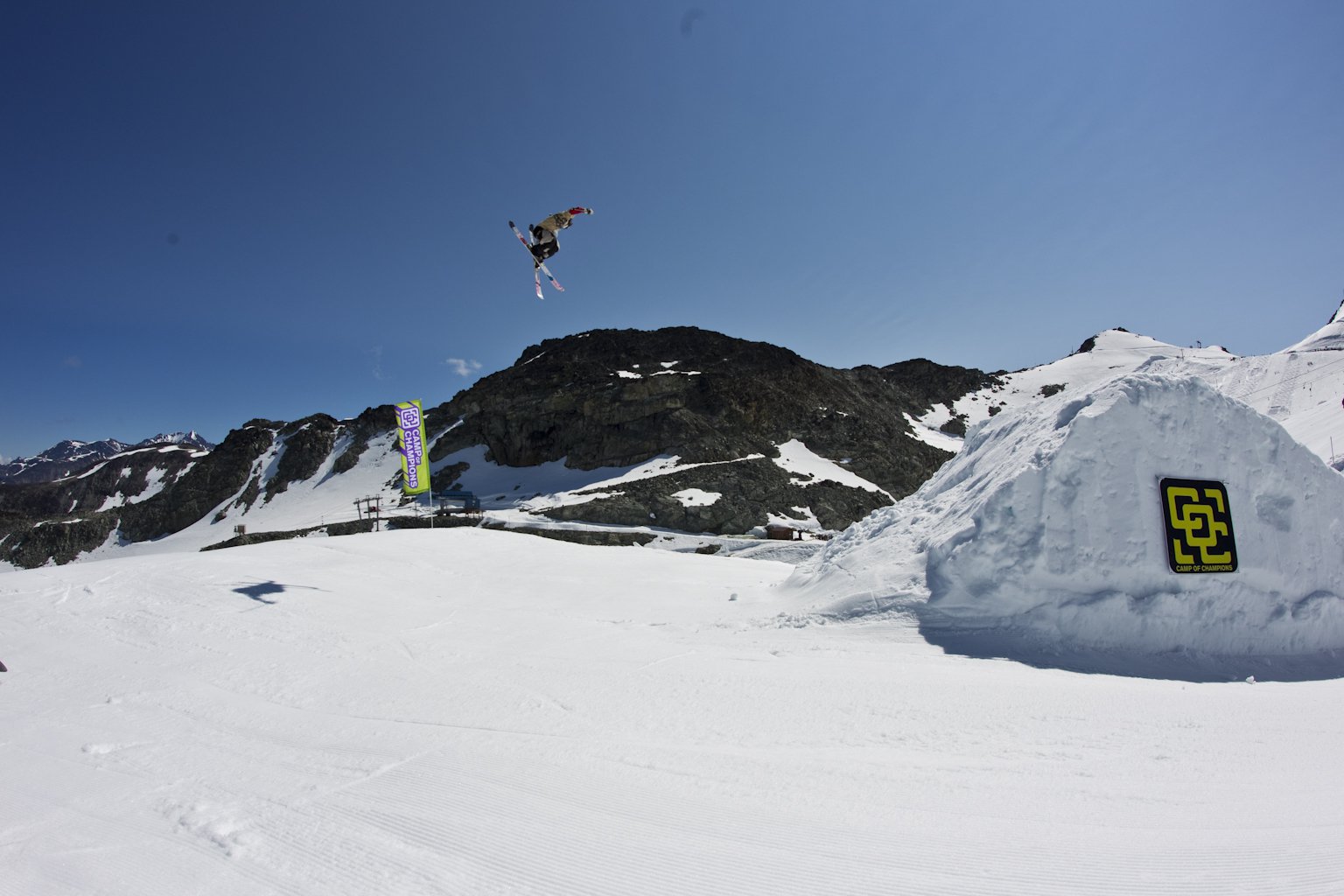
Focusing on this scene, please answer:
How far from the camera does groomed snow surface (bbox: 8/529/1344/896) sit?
307cm

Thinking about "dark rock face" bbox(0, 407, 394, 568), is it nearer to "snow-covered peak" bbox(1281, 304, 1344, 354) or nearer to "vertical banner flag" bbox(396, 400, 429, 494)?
"vertical banner flag" bbox(396, 400, 429, 494)

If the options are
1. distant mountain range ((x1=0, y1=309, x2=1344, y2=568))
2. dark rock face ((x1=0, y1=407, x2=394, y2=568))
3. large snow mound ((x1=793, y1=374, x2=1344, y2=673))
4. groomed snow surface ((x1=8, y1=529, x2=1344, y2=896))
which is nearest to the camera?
groomed snow surface ((x1=8, y1=529, x2=1344, y2=896))

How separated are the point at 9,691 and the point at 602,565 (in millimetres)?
9580

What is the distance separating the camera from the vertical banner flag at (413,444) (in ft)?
72.5

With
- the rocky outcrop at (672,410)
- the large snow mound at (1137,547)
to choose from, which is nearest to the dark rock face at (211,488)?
the rocky outcrop at (672,410)

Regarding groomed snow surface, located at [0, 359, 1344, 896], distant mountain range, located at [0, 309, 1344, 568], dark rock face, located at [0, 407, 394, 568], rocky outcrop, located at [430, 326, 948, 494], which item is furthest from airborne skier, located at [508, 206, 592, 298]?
dark rock face, located at [0, 407, 394, 568]

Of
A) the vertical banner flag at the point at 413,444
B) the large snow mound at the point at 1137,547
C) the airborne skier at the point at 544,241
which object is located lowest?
the large snow mound at the point at 1137,547

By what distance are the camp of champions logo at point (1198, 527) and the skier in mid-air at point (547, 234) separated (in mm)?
16868

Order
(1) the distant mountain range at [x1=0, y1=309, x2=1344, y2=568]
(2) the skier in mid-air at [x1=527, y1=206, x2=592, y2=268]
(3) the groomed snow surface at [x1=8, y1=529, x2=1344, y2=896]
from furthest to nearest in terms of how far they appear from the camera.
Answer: (1) the distant mountain range at [x1=0, y1=309, x2=1344, y2=568] < (2) the skier in mid-air at [x1=527, y1=206, x2=592, y2=268] < (3) the groomed snow surface at [x1=8, y1=529, x2=1344, y2=896]

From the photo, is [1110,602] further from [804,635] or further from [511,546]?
[511,546]

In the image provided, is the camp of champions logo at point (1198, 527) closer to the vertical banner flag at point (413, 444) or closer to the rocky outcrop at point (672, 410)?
the vertical banner flag at point (413, 444)

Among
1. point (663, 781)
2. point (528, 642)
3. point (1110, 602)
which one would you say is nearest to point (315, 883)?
point (663, 781)

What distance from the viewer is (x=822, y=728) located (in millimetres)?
4930

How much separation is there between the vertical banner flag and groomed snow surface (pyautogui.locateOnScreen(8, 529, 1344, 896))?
1360cm
